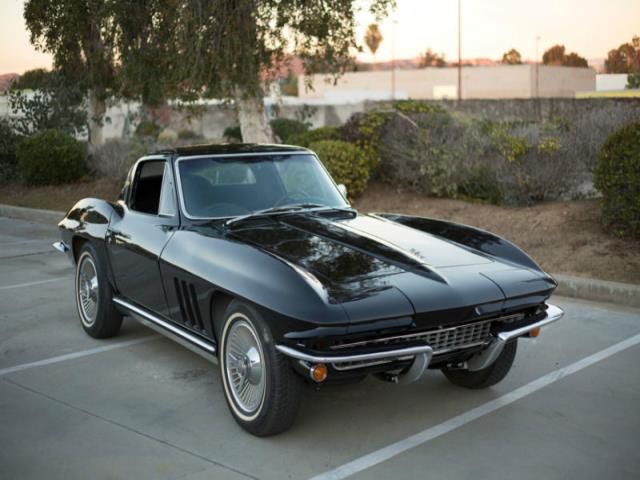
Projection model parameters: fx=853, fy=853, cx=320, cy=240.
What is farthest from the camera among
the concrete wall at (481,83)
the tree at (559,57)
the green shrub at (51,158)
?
the tree at (559,57)

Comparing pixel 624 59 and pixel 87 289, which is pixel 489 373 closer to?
pixel 87 289

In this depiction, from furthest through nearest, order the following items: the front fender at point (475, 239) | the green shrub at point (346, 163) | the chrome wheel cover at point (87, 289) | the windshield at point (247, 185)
Result: the green shrub at point (346, 163) → the chrome wheel cover at point (87, 289) → the windshield at point (247, 185) → the front fender at point (475, 239)

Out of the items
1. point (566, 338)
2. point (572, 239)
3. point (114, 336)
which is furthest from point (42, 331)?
point (572, 239)

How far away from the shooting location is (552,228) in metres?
10.5

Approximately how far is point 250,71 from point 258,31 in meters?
0.70

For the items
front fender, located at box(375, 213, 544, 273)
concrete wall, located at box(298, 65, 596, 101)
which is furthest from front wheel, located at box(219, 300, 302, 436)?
concrete wall, located at box(298, 65, 596, 101)

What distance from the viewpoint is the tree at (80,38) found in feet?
51.4

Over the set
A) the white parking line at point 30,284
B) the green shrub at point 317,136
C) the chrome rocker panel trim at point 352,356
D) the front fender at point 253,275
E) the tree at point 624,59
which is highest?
the tree at point 624,59

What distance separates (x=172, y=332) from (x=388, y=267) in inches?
66.0

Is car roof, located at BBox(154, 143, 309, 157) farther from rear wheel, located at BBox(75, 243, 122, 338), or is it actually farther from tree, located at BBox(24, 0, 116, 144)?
tree, located at BBox(24, 0, 116, 144)

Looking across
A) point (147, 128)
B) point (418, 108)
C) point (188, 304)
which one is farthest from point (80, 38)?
point (188, 304)

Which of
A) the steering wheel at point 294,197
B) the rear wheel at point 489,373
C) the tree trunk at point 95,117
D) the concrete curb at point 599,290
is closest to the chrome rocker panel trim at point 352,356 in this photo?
the rear wheel at point 489,373

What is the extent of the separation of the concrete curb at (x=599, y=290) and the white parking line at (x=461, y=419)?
54.4 inches

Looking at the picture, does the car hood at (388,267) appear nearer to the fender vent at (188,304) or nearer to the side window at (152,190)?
the fender vent at (188,304)
